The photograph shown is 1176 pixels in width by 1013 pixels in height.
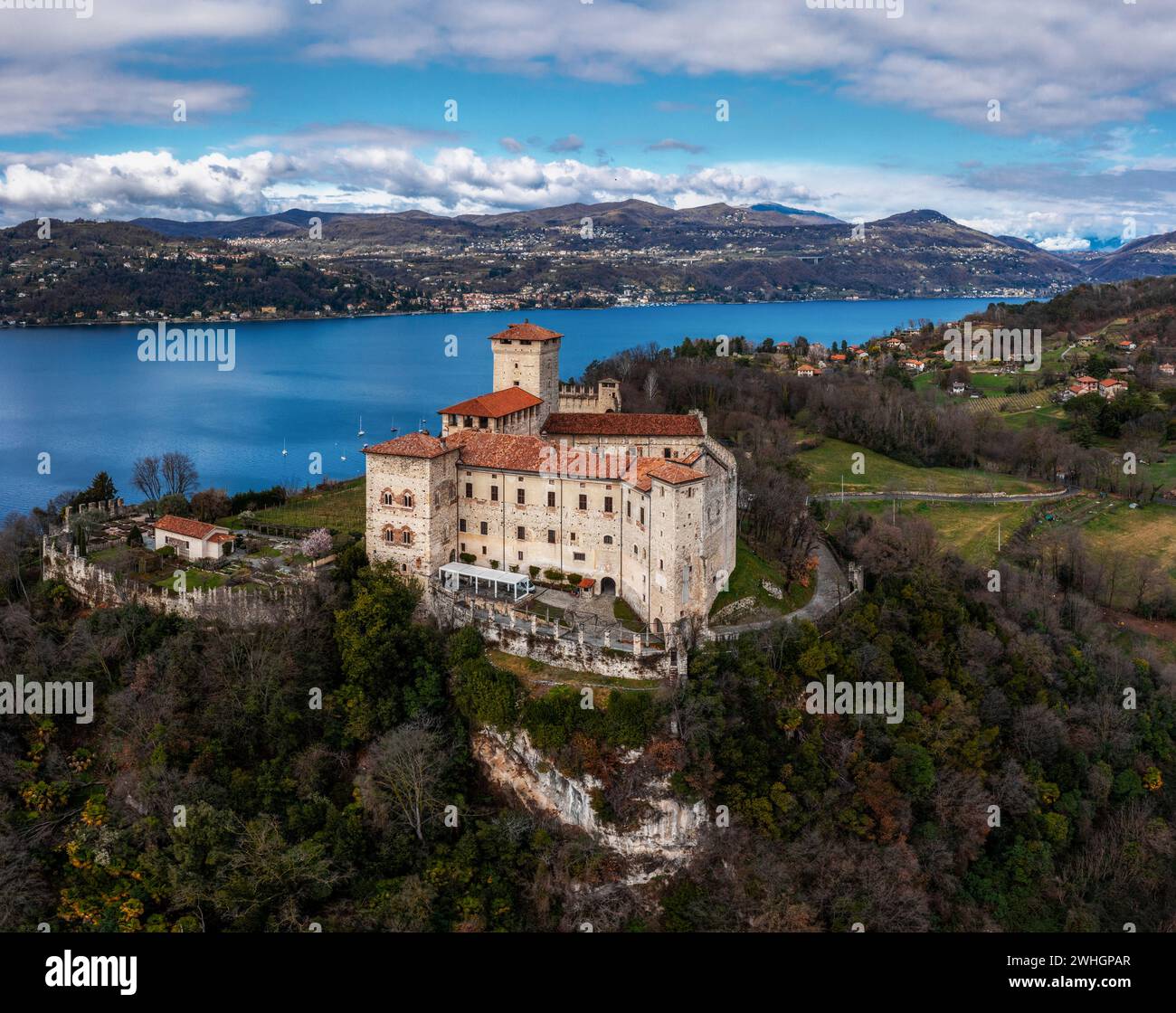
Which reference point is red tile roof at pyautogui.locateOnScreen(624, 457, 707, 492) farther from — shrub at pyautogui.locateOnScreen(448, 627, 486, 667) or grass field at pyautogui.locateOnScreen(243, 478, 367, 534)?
grass field at pyautogui.locateOnScreen(243, 478, 367, 534)

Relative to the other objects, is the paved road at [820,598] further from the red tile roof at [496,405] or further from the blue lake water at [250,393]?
the blue lake water at [250,393]

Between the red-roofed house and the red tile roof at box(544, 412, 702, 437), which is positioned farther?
the red-roofed house

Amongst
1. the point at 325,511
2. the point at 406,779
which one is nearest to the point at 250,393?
the point at 325,511

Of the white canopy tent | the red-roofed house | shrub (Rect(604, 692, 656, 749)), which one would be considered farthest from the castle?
the red-roofed house

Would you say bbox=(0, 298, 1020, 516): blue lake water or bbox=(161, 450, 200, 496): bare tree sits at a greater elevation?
bbox=(0, 298, 1020, 516): blue lake water

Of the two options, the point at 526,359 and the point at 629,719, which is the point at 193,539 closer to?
the point at 526,359

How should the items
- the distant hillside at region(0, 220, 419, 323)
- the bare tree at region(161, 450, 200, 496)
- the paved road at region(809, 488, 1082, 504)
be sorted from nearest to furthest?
the bare tree at region(161, 450, 200, 496)
the paved road at region(809, 488, 1082, 504)
the distant hillside at region(0, 220, 419, 323)
